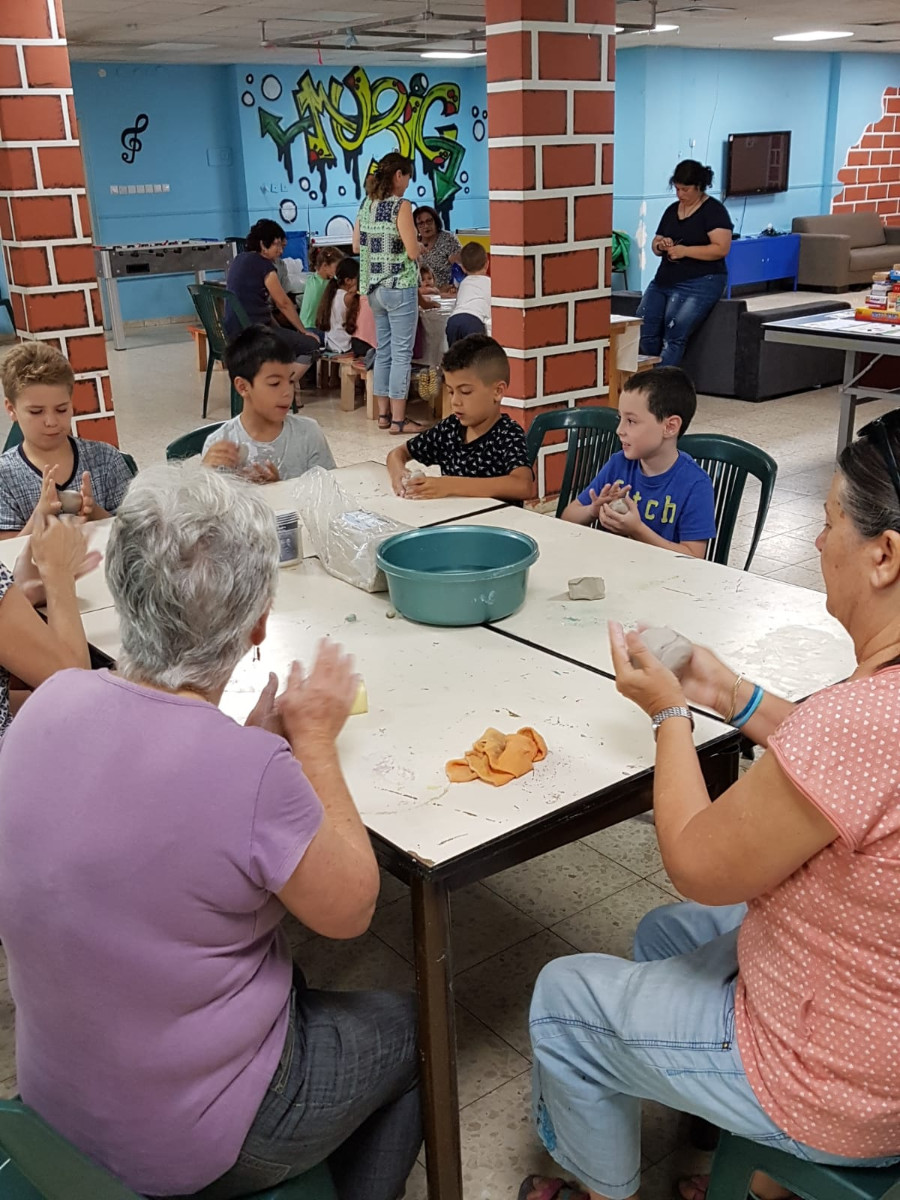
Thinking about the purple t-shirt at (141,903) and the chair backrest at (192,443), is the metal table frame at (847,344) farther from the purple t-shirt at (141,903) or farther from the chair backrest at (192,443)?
the purple t-shirt at (141,903)

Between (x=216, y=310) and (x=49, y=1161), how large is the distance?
7.01 metres

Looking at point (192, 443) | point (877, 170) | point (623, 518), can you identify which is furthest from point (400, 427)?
point (877, 170)

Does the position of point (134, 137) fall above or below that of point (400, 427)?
above

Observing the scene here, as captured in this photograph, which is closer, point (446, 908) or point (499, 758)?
point (446, 908)

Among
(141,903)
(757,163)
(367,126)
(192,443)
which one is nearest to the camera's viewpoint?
(141,903)

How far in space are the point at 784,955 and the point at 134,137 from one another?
1165 cm

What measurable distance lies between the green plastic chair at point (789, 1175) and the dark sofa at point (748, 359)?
6209mm

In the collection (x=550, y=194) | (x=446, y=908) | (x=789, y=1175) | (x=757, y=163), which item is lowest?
(x=789, y=1175)

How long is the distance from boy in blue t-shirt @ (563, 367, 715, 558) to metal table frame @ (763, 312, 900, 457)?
2721 millimetres

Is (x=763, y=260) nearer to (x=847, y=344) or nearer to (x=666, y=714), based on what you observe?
(x=847, y=344)

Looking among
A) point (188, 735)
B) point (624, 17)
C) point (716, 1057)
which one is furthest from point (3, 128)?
point (624, 17)

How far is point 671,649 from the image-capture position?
1.63 m

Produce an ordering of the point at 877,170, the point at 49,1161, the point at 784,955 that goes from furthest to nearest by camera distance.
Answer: the point at 877,170, the point at 784,955, the point at 49,1161

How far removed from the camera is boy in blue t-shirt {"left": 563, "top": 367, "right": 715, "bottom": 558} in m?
2.64
